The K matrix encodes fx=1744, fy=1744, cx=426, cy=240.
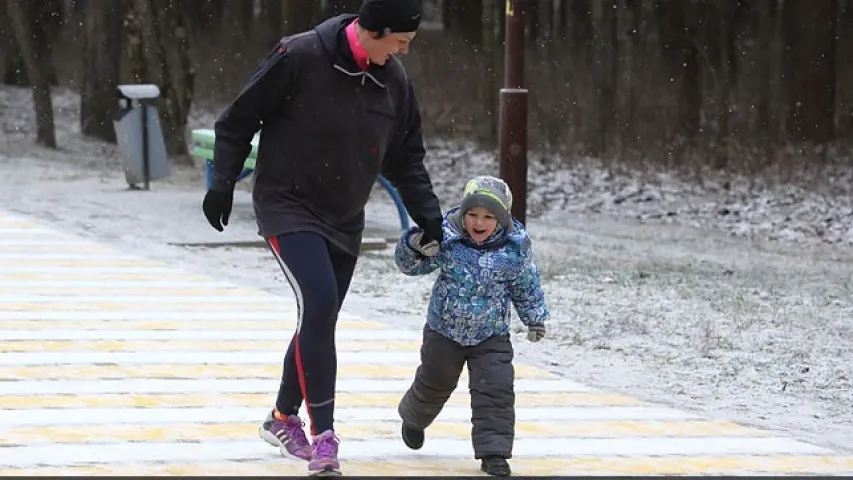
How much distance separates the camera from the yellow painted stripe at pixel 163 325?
9.53 m

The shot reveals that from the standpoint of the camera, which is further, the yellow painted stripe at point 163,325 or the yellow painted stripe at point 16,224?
the yellow painted stripe at point 16,224

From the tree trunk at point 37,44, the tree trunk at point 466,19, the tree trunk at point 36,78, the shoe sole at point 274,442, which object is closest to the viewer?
the shoe sole at point 274,442

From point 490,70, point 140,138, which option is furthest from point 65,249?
point 490,70

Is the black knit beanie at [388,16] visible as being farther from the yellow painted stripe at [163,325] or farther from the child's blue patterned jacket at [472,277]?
the yellow painted stripe at [163,325]

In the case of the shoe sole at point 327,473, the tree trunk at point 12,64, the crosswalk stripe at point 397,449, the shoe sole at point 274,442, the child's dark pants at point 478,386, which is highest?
the child's dark pants at point 478,386

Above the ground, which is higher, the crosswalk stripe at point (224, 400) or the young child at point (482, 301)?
the young child at point (482, 301)

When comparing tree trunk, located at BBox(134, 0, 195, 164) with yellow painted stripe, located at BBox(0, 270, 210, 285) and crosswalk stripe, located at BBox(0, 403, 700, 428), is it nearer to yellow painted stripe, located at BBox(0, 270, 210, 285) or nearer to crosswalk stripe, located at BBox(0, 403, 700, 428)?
yellow painted stripe, located at BBox(0, 270, 210, 285)

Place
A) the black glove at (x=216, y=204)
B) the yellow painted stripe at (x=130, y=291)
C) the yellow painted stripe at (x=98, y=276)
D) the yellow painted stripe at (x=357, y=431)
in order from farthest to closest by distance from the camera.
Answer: the yellow painted stripe at (x=98, y=276) → the yellow painted stripe at (x=130, y=291) → the yellow painted stripe at (x=357, y=431) → the black glove at (x=216, y=204)

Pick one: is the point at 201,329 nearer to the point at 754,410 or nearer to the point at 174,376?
the point at 174,376

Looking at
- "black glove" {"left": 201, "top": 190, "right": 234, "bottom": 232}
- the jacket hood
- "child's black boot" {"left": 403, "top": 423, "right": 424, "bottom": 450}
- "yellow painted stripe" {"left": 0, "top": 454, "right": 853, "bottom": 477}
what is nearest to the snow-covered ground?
"yellow painted stripe" {"left": 0, "top": 454, "right": 853, "bottom": 477}

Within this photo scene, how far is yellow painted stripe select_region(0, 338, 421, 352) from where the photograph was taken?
29.0 ft

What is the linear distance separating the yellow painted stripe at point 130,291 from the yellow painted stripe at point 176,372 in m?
2.34

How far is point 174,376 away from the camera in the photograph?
26.9ft

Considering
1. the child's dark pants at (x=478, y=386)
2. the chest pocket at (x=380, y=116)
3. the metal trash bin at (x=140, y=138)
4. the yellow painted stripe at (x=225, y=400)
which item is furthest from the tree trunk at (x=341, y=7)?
the chest pocket at (x=380, y=116)
